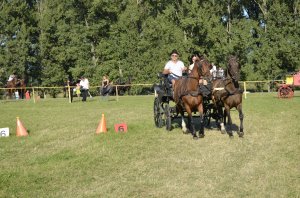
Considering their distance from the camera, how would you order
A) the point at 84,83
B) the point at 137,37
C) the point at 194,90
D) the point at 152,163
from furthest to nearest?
the point at 137,37
the point at 84,83
the point at 194,90
the point at 152,163

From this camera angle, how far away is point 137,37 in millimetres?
44219

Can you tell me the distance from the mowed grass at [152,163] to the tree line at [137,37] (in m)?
27.0

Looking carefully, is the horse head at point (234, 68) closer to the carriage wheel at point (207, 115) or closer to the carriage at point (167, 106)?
the carriage at point (167, 106)

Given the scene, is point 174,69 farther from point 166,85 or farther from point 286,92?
A: point 286,92

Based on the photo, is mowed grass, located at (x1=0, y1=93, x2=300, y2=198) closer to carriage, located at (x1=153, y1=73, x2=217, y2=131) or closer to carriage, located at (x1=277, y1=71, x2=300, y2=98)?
carriage, located at (x1=153, y1=73, x2=217, y2=131)

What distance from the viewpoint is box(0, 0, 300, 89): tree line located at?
1578 inches

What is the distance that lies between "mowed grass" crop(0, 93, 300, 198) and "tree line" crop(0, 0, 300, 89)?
27.0 metres

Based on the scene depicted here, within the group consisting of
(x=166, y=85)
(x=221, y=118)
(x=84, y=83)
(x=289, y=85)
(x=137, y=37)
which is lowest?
(x=221, y=118)

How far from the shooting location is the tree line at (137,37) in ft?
132

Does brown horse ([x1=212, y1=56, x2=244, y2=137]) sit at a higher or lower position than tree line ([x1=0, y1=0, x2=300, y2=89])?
lower

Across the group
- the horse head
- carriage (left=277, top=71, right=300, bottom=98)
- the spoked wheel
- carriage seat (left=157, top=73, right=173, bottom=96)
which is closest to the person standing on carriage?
carriage seat (left=157, top=73, right=173, bottom=96)

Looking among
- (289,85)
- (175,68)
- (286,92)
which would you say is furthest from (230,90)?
(286,92)

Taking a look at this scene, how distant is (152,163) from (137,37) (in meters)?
36.1

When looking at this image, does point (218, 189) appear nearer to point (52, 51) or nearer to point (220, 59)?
point (220, 59)
